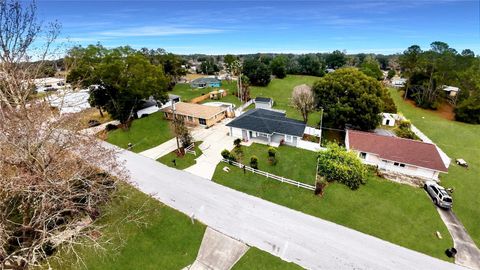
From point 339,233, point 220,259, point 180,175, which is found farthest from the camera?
point 180,175

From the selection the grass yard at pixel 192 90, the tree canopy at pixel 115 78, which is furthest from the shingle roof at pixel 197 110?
the grass yard at pixel 192 90

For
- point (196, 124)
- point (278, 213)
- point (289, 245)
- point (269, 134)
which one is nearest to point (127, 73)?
point (196, 124)

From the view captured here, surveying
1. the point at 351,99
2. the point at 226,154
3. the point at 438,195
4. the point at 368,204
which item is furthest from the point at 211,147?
the point at 438,195

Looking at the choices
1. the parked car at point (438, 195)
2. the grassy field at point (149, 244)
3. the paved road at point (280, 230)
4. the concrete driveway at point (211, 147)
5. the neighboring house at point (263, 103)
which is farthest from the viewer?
the neighboring house at point (263, 103)

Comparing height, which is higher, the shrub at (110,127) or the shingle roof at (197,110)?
the shingle roof at (197,110)

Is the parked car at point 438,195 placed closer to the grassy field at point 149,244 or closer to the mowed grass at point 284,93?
the grassy field at point 149,244

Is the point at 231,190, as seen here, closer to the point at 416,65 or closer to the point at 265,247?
the point at 265,247

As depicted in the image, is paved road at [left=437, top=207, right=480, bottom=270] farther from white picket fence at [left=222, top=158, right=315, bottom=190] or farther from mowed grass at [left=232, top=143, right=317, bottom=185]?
mowed grass at [left=232, top=143, right=317, bottom=185]
